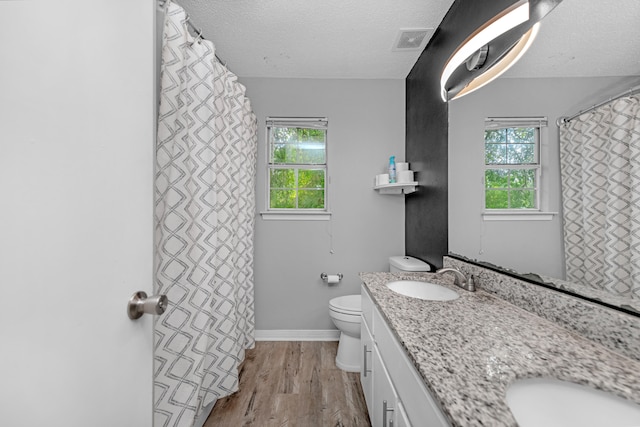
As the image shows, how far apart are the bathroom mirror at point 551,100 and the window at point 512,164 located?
3 centimetres

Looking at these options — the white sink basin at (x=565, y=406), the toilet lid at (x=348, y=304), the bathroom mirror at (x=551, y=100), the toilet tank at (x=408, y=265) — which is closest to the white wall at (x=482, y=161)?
the bathroom mirror at (x=551, y=100)

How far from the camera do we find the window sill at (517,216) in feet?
3.38

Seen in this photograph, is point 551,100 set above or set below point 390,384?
above

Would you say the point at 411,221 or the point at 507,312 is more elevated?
the point at 411,221

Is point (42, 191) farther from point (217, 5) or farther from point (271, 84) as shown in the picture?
point (271, 84)

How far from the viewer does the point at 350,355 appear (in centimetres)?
202

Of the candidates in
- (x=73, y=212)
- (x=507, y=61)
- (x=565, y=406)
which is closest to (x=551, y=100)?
(x=507, y=61)

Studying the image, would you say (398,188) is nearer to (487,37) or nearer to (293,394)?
(487,37)

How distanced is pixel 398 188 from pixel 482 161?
1.04 metres

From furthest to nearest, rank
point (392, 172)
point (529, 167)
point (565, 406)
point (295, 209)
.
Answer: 1. point (295, 209)
2. point (392, 172)
3. point (529, 167)
4. point (565, 406)

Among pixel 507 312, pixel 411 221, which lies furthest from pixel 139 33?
pixel 411 221

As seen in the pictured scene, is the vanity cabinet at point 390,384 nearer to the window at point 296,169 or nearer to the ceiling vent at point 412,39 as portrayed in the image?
the window at point 296,169

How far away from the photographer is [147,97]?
2.31 feet

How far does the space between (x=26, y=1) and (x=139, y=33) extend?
285mm
